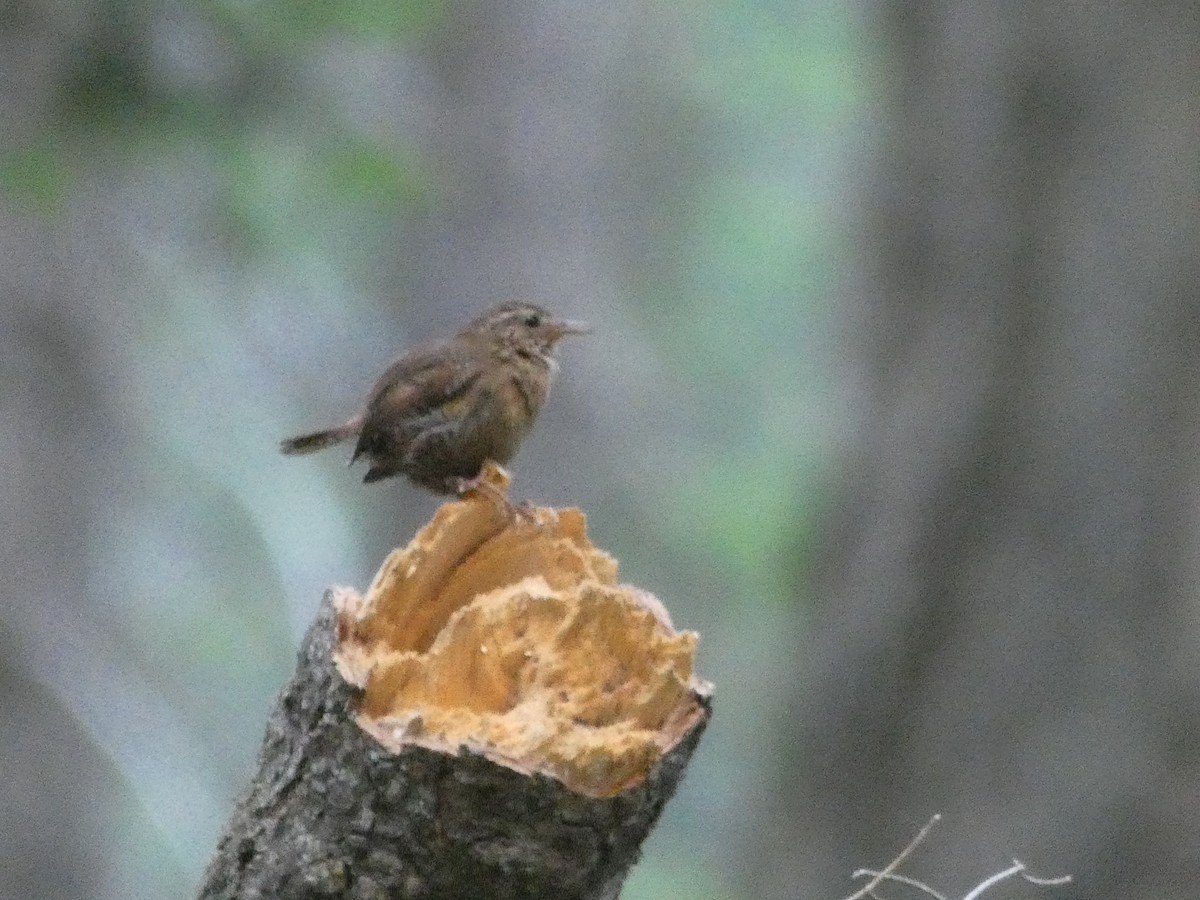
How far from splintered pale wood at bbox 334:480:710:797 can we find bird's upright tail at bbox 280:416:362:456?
0.91 meters

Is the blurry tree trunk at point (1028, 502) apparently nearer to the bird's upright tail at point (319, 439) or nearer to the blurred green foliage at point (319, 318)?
the blurred green foliage at point (319, 318)

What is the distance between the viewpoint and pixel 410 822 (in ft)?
8.45

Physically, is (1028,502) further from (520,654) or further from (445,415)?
(520,654)

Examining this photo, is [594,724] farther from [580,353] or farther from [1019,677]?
[580,353]

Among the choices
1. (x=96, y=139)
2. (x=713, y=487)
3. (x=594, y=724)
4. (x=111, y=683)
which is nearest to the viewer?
(x=594, y=724)

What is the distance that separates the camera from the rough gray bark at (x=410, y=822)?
255 cm

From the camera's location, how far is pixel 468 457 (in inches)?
145

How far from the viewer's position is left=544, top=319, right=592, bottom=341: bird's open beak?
4.08 metres

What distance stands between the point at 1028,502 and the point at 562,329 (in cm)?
232

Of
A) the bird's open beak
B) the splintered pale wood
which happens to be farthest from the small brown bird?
the splintered pale wood

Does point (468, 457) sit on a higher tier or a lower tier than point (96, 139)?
lower

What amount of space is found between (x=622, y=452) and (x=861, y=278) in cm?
503

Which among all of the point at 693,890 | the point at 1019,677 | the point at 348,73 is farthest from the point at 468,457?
the point at 693,890

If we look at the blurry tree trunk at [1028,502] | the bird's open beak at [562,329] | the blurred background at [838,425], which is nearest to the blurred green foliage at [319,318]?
the blurred background at [838,425]
